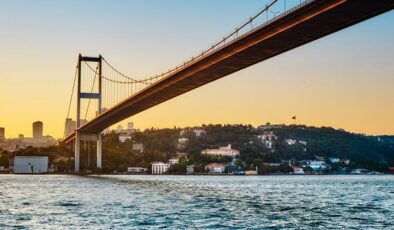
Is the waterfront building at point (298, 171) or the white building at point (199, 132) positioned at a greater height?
the white building at point (199, 132)

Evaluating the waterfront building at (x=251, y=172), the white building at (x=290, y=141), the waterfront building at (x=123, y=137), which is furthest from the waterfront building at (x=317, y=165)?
the waterfront building at (x=123, y=137)

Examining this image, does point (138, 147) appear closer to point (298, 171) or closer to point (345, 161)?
point (298, 171)

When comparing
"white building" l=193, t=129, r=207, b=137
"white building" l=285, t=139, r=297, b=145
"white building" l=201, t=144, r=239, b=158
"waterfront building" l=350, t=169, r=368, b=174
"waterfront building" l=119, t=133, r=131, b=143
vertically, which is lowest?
"waterfront building" l=350, t=169, r=368, b=174

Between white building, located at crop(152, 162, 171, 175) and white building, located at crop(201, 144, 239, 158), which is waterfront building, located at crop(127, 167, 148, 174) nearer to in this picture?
white building, located at crop(152, 162, 171, 175)

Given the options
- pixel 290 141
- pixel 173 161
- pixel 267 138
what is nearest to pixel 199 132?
pixel 267 138

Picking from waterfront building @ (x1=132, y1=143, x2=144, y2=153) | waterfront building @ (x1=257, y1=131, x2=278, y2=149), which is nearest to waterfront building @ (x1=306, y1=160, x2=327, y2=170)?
waterfront building @ (x1=257, y1=131, x2=278, y2=149)

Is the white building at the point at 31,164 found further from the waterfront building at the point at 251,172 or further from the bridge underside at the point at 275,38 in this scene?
the bridge underside at the point at 275,38
